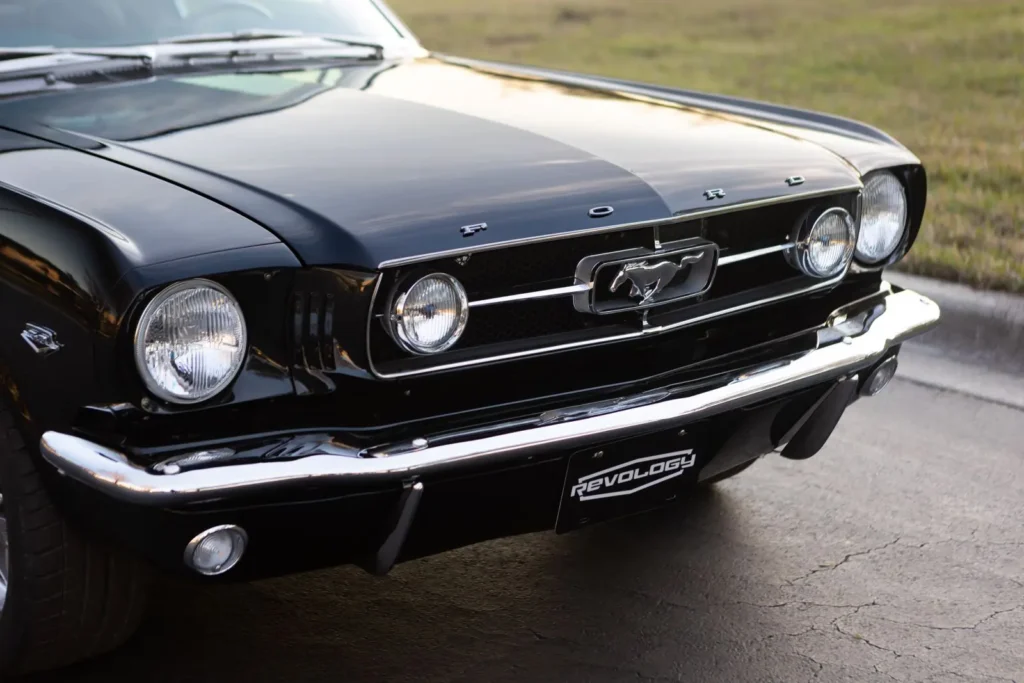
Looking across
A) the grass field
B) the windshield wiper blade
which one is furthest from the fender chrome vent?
the grass field

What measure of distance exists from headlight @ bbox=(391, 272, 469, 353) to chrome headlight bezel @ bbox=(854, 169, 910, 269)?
3.79 ft

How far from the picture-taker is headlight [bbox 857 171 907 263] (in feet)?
10.2

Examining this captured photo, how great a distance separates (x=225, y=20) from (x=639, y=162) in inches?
59.4

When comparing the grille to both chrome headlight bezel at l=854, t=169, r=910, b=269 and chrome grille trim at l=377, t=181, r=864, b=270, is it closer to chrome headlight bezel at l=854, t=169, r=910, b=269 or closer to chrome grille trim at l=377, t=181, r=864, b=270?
chrome grille trim at l=377, t=181, r=864, b=270

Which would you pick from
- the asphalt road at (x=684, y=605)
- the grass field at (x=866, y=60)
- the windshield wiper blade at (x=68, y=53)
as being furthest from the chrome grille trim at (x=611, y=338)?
the grass field at (x=866, y=60)

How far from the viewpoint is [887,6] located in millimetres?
14102

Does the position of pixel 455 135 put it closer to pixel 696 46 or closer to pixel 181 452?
pixel 181 452

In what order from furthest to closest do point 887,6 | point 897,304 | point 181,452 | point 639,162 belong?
point 887,6 < point 897,304 < point 639,162 < point 181,452

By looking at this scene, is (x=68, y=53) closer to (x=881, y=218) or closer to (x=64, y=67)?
(x=64, y=67)

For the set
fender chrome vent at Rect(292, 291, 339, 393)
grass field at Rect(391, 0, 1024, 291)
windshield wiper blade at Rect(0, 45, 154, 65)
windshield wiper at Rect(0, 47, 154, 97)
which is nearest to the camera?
fender chrome vent at Rect(292, 291, 339, 393)

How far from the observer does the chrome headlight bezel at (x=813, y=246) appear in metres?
→ 2.92

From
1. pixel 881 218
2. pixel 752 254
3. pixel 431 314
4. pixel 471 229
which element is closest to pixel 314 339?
pixel 431 314

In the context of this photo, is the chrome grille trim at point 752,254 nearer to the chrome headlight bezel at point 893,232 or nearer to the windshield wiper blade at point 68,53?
the chrome headlight bezel at point 893,232

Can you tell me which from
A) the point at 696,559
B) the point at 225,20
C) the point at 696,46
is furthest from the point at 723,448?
the point at 696,46
